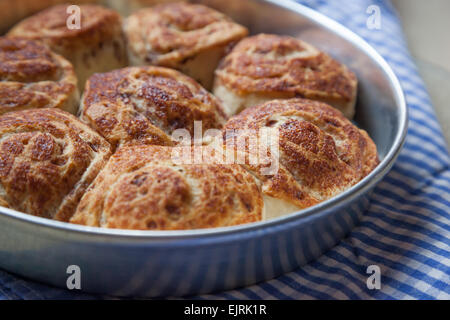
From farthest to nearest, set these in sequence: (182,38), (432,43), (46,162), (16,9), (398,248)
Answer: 1. (432,43)
2. (16,9)
3. (182,38)
4. (398,248)
5. (46,162)

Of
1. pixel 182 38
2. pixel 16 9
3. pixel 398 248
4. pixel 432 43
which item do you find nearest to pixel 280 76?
pixel 182 38

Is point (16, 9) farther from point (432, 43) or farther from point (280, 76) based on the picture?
point (432, 43)

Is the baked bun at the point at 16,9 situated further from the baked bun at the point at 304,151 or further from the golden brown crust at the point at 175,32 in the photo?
the baked bun at the point at 304,151

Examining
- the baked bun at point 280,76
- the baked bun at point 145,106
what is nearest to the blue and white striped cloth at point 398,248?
the baked bun at point 280,76

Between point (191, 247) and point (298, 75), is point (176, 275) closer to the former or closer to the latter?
point (191, 247)

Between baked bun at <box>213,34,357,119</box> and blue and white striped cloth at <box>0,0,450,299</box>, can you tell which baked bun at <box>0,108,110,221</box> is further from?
baked bun at <box>213,34,357,119</box>

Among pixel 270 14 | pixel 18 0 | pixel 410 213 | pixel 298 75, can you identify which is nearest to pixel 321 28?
pixel 270 14
